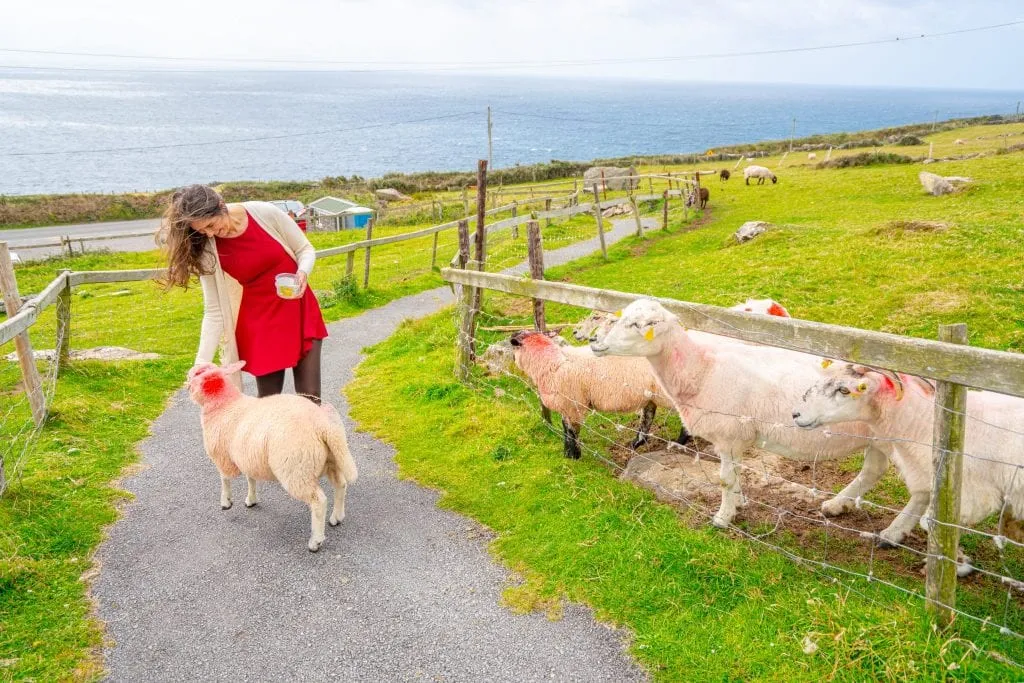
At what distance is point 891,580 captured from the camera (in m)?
4.21

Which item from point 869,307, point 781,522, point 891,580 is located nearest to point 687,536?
point 781,522

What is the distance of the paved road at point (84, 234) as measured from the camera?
104 ft

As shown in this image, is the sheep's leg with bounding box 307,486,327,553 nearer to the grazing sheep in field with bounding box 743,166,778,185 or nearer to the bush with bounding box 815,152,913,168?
the grazing sheep in field with bounding box 743,166,778,185

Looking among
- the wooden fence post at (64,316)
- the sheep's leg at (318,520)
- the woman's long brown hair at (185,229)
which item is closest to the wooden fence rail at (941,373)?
the sheep's leg at (318,520)

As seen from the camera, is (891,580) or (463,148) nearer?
(891,580)

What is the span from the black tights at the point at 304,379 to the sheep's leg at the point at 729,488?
11.1ft

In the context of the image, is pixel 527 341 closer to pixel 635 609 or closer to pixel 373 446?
pixel 373 446

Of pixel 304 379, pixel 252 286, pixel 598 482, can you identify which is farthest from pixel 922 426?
pixel 252 286

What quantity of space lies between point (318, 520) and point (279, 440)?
2.40 ft

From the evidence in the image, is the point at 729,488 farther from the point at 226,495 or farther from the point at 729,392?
the point at 226,495

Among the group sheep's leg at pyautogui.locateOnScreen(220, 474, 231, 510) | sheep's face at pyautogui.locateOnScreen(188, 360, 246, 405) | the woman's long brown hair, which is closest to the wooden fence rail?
the woman's long brown hair

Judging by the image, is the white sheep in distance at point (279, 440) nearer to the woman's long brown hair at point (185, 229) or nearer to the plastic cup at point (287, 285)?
the plastic cup at point (287, 285)

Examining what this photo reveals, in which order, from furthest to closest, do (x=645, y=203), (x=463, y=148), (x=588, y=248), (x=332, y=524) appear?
(x=463, y=148) < (x=645, y=203) < (x=588, y=248) < (x=332, y=524)

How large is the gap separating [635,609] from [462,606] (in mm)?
1150
